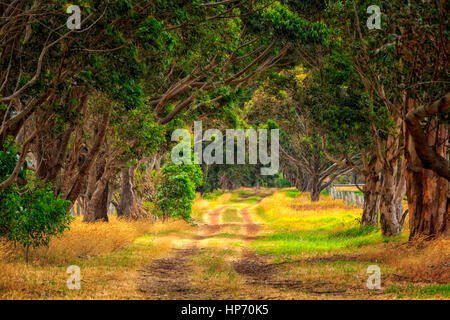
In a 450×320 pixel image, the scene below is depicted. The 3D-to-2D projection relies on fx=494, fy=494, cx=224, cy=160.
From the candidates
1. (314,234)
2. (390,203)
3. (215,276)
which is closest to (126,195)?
(314,234)

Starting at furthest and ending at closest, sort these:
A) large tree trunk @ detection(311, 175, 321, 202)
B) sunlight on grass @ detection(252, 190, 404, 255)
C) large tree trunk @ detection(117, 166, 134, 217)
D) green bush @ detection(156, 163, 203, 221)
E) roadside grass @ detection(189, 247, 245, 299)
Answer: large tree trunk @ detection(311, 175, 321, 202), green bush @ detection(156, 163, 203, 221), large tree trunk @ detection(117, 166, 134, 217), sunlight on grass @ detection(252, 190, 404, 255), roadside grass @ detection(189, 247, 245, 299)

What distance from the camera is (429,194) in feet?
44.4

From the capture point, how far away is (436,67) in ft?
32.2

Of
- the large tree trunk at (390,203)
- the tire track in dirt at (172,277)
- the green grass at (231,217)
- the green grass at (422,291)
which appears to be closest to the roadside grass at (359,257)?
the green grass at (422,291)

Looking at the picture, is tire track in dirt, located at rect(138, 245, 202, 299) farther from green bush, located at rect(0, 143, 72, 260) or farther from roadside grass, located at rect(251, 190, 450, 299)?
roadside grass, located at rect(251, 190, 450, 299)

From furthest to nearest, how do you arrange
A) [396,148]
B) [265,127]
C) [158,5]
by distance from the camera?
[265,127]
[396,148]
[158,5]

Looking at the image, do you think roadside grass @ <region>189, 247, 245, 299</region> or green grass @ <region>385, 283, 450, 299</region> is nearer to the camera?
green grass @ <region>385, 283, 450, 299</region>

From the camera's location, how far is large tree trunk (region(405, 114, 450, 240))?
1335 centimetres

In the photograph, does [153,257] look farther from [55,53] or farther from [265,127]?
[265,127]

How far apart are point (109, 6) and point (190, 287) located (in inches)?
228

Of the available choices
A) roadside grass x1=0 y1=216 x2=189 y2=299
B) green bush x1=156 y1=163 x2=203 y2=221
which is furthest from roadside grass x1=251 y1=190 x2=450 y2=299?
green bush x1=156 y1=163 x2=203 y2=221

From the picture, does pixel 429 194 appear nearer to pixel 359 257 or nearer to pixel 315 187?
pixel 359 257

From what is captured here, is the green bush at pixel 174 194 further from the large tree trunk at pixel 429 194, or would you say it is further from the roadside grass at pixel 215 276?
the large tree trunk at pixel 429 194

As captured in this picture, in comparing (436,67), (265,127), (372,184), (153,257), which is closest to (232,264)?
(153,257)
